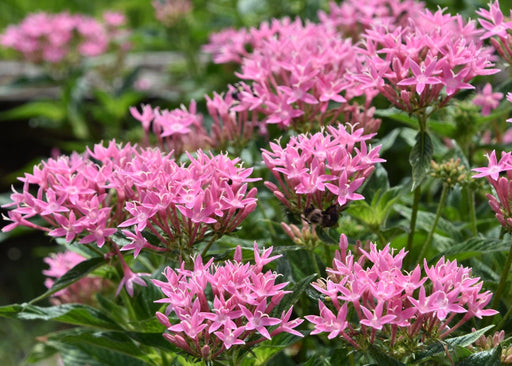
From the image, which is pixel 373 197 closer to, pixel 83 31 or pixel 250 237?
pixel 250 237

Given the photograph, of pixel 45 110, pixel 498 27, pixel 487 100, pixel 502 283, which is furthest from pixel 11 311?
pixel 45 110

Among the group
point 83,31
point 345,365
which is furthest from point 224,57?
point 83,31

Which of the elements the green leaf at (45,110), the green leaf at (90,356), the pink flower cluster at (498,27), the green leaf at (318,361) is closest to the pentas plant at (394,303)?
the green leaf at (318,361)

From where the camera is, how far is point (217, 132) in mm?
1848

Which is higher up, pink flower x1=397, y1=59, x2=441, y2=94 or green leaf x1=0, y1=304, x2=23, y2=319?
pink flower x1=397, y1=59, x2=441, y2=94

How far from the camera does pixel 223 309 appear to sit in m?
1.22

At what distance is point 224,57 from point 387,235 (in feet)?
2.88

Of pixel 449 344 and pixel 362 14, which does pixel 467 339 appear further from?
pixel 362 14

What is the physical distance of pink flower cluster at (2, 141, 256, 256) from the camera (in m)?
1.36

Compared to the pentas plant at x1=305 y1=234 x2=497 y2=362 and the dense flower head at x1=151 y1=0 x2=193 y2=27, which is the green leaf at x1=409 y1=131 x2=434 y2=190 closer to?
the pentas plant at x1=305 y1=234 x2=497 y2=362

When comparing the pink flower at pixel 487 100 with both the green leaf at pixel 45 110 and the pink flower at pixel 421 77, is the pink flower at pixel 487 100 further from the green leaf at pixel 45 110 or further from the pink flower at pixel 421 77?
the green leaf at pixel 45 110

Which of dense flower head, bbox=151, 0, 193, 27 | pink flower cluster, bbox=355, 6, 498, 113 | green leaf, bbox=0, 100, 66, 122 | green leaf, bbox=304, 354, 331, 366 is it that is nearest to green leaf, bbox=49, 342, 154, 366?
green leaf, bbox=304, 354, 331, 366

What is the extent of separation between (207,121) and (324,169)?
156 centimetres

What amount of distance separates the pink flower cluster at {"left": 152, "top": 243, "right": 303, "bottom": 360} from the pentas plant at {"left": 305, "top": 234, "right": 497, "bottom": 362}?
0.09m
